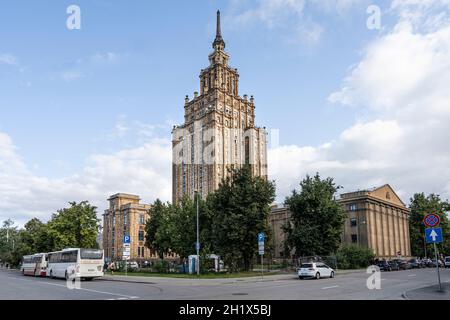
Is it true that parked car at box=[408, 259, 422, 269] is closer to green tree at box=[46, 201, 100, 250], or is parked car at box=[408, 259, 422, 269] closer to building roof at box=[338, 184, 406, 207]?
building roof at box=[338, 184, 406, 207]

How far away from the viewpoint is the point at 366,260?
167ft

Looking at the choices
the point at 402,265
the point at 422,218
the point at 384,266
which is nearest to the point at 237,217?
the point at 384,266

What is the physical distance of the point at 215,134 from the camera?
105750 mm

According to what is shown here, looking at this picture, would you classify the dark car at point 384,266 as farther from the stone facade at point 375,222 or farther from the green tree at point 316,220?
the stone facade at point 375,222

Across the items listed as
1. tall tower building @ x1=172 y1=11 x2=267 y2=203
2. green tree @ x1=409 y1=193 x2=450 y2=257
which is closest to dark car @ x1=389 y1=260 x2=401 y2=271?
green tree @ x1=409 y1=193 x2=450 y2=257

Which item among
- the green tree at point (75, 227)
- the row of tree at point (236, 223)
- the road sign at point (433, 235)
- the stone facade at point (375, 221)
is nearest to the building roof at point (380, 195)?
the stone facade at point (375, 221)

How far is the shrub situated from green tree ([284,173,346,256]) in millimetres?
2008

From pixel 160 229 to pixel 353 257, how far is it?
26.6 metres

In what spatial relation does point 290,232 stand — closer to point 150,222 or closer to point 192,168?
point 150,222

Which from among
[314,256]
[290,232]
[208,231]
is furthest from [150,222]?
[314,256]

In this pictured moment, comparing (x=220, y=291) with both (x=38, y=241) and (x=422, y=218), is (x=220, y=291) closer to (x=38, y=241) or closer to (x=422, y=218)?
(x=38, y=241)

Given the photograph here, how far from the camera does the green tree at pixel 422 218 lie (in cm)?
7969
